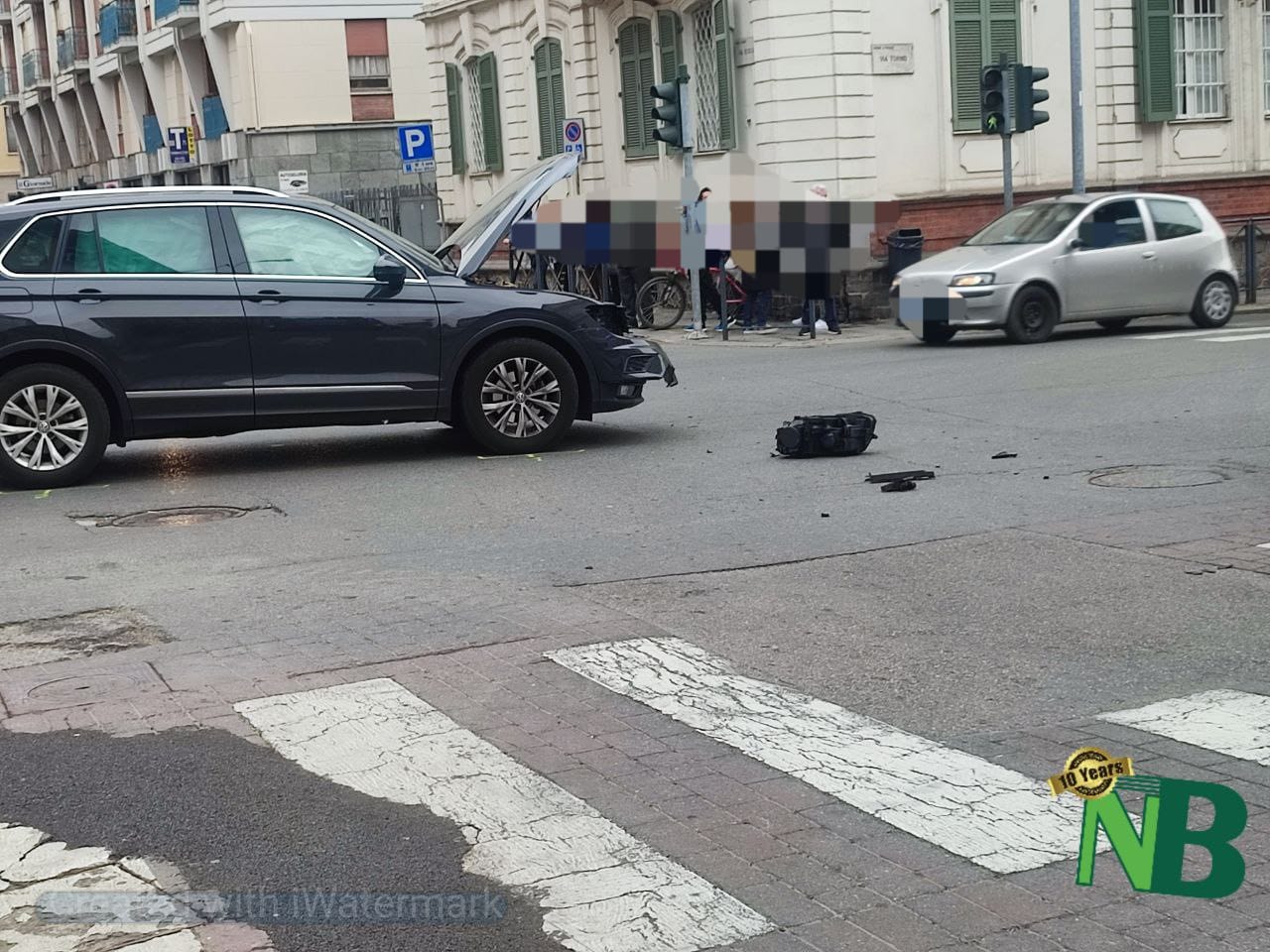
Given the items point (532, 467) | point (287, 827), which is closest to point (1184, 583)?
point (287, 827)

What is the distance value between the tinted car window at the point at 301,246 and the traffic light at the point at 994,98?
43.4 feet

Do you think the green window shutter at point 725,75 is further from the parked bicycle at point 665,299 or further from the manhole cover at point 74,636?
the manhole cover at point 74,636

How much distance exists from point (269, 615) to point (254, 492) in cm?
352

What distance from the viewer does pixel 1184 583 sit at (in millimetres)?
7469

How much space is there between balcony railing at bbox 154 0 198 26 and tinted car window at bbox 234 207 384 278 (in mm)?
39233

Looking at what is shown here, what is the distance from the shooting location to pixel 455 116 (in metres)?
35.8

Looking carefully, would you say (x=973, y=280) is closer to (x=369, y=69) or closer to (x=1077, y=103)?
(x=1077, y=103)

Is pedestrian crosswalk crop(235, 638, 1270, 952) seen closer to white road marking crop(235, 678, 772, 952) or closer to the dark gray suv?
white road marking crop(235, 678, 772, 952)

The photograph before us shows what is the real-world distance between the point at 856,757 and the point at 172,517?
5.74m

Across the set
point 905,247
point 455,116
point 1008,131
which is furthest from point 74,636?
point 455,116

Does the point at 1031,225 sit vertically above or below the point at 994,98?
below

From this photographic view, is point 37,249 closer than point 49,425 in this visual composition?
No

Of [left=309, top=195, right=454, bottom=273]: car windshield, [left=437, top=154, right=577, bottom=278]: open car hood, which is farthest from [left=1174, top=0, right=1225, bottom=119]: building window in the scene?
[left=309, top=195, right=454, bottom=273]: car windshield

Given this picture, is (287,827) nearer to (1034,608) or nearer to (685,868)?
(685,868)
